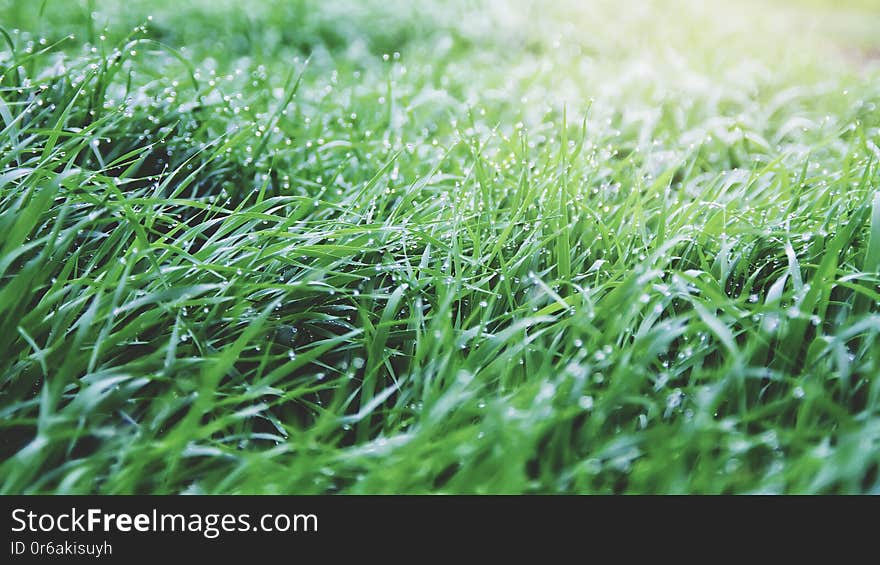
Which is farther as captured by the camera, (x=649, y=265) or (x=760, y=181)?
(x=760, y=181)

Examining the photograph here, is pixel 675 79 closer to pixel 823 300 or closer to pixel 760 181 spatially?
pixel 760 181

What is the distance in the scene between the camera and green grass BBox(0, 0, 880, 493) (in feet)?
3.56

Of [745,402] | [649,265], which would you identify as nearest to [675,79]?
[649,265]

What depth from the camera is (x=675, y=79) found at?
8.89 ft

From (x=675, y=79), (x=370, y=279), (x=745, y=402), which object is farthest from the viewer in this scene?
(x=675, y=79)

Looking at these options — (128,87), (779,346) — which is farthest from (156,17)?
(779,346)

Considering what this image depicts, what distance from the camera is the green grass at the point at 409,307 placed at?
1084mm

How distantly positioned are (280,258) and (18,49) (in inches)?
42.4

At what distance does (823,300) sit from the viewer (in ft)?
4.25

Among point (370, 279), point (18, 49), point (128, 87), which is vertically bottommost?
point (370, 279)

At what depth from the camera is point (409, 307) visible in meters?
1.42
